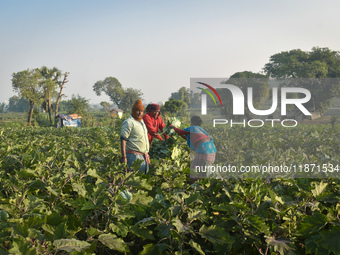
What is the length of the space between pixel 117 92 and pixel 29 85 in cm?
4738

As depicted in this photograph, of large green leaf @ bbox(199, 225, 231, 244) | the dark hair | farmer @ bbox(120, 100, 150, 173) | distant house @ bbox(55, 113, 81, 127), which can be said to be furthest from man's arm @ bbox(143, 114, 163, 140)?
distant house @ bbox(55, 113, 81, 127)

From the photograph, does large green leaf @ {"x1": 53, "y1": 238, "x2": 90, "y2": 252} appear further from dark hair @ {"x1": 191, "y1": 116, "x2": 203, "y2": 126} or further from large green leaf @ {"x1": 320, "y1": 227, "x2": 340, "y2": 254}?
dark hair @ {"x1": 191, "y1": 116, "x2": 203, "y2": 126}

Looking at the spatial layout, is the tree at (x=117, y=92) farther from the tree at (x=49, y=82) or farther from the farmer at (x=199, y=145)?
the farmer at (x=199, y=145)

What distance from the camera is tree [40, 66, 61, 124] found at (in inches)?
1996

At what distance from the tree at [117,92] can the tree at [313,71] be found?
149ft

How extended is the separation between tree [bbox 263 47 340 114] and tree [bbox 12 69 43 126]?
3904 cm

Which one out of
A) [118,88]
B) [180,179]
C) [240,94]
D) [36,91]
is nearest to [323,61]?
[36,91]

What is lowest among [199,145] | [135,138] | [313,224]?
[313,224]

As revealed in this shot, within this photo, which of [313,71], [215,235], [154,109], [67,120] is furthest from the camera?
[313,71]

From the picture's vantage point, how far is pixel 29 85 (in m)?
48.9

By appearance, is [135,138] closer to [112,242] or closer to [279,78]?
[112,242]

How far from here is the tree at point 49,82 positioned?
50688 mm

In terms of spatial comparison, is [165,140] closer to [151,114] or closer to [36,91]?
[151,114]

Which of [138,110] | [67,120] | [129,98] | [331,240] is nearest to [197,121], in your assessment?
[138,110]
